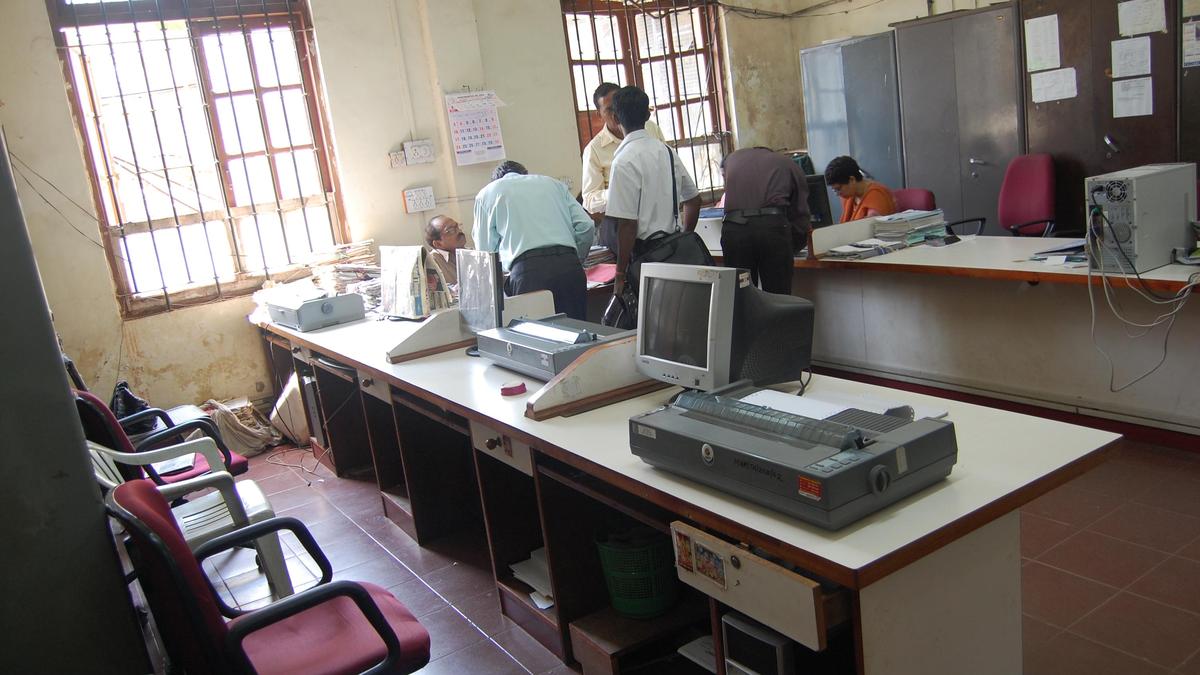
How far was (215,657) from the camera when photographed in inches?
66.2

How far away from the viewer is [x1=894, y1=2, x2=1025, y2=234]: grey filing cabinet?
575 centimetres

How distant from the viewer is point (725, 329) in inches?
86.6

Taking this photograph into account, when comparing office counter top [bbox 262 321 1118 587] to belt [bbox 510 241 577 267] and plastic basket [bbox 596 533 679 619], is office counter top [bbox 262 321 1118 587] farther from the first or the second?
belt [bbox 510 241 577 267]

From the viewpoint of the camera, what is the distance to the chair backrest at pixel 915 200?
17.0ft

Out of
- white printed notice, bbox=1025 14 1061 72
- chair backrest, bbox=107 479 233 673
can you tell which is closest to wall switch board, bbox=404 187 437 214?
white printed notice, bbox=1025 14 1061 72

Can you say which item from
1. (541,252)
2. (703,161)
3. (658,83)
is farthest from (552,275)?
(703,161)

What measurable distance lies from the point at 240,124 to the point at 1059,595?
4.71 meters

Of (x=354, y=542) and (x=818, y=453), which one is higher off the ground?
(x=818, y=453)

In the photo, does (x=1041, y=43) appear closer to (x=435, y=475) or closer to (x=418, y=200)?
(x=418, y=200)

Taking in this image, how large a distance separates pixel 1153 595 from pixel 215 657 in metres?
2.37

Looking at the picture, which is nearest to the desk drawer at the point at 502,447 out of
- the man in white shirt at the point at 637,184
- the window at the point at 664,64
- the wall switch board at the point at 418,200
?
the man in white shirt at the point at 637,184

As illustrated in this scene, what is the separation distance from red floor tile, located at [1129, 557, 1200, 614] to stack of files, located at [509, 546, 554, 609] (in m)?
1.65

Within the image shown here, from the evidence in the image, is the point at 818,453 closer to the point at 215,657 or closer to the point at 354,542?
the point at 215,657

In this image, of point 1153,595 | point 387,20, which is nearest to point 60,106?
point 387,20
